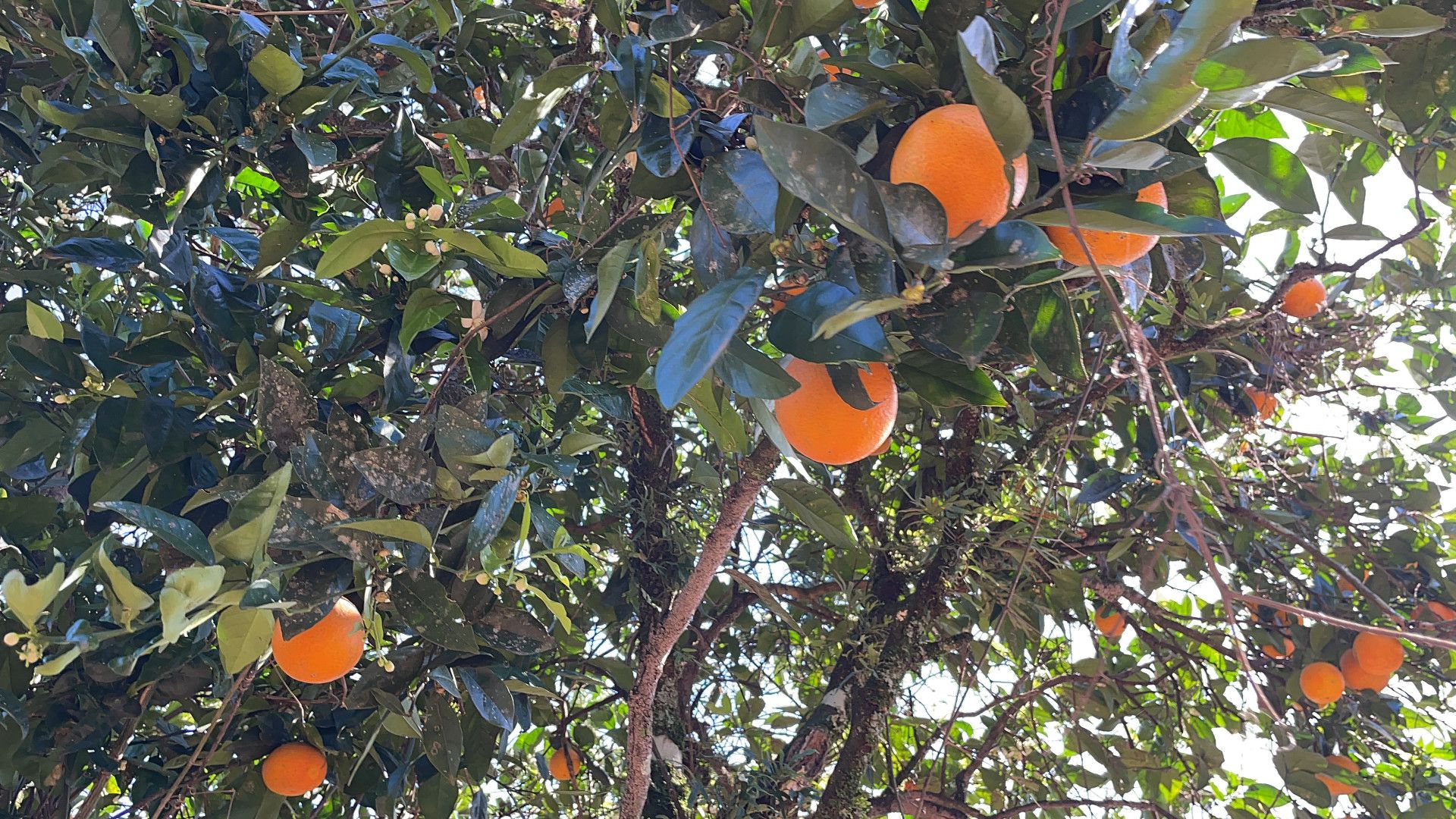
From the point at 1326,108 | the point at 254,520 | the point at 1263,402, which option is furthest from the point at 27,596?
the point at 1263,402

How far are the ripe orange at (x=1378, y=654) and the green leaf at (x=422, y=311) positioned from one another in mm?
2007

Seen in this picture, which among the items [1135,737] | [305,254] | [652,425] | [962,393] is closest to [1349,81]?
[962,393]

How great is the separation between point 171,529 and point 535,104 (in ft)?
1.81

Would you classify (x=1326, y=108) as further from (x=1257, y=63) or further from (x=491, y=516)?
(x=491, y=516)

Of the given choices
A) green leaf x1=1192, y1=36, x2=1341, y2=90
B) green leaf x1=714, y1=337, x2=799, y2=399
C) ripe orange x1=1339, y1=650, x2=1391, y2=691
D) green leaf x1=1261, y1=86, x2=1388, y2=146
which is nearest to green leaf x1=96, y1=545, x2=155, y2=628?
green leaf x1=714, y1=337, x2=799, y2=399

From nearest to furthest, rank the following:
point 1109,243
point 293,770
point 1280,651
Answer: point 1109,243, point 293,770, point 1280,651

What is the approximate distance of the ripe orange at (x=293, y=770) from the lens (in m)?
1.49

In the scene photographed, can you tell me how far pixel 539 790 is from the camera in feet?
8.21

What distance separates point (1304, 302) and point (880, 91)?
1.57m

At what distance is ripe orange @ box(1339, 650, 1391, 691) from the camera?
7.00 feet

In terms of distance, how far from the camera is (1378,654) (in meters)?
2.12

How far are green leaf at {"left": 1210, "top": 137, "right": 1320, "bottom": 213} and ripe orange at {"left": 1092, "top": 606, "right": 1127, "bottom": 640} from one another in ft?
4.79

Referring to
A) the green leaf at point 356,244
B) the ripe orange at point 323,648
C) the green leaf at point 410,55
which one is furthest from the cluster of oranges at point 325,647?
the green leaf at point 410,55

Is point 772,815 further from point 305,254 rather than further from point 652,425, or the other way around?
point 305,254
